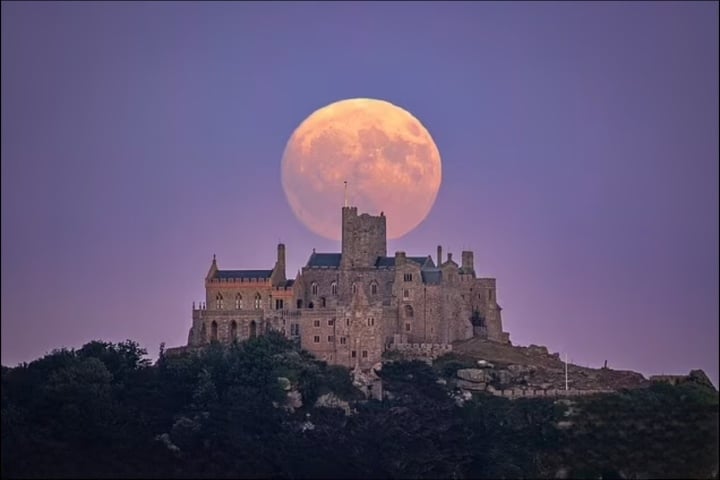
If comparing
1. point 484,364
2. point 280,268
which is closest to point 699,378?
point 484,364

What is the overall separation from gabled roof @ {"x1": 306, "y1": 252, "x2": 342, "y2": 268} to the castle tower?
138 cm

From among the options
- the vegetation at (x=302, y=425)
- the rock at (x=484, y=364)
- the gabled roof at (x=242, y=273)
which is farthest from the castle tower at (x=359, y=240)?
the rock at (x=484, y=364)

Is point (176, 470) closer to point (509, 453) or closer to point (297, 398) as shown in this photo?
point (297, 398)

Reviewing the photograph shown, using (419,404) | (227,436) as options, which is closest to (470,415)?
(419,404)

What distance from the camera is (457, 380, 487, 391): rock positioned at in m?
163

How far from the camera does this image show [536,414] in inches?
6250

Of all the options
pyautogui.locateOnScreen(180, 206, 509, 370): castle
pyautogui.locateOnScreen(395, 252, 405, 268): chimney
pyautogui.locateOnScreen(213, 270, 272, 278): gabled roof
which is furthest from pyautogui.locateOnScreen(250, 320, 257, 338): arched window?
pyautogui.locateOnScreen(395, 252, 405, 268): chimney

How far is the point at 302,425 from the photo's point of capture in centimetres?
15775

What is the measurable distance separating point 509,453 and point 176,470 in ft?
84.3

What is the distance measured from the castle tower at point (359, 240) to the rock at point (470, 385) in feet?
49.0

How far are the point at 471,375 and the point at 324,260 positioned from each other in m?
18.4

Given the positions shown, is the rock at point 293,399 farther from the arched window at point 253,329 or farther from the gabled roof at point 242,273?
the gabled roof at point 242,273

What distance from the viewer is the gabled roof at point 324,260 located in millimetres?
173500

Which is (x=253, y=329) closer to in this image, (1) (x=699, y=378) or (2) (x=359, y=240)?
(2) (x=359, y=240)
